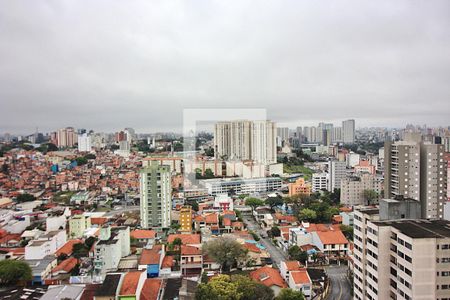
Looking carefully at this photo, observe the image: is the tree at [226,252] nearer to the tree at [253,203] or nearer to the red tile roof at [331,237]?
the red tile roof at [331,237]

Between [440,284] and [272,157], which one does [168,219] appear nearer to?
[440,284]

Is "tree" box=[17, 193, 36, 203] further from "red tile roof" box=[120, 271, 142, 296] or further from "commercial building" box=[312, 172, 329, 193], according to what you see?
"commercial building" box=[312, 172, 329, 193]

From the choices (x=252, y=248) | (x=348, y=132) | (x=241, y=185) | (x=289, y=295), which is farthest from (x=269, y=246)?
(x=348, y=132)

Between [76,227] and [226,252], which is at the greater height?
[226,252]

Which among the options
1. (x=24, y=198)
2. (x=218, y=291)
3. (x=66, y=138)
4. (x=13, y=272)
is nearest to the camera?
(x=218, y=291)

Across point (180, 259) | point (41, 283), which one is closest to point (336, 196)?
point (180, 259)

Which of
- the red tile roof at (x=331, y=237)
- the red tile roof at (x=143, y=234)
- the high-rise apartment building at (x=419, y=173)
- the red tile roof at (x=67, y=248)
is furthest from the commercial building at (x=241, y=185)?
the high-rise apartment building at (x=419, y=173)

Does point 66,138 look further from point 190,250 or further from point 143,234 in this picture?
point 190,250
